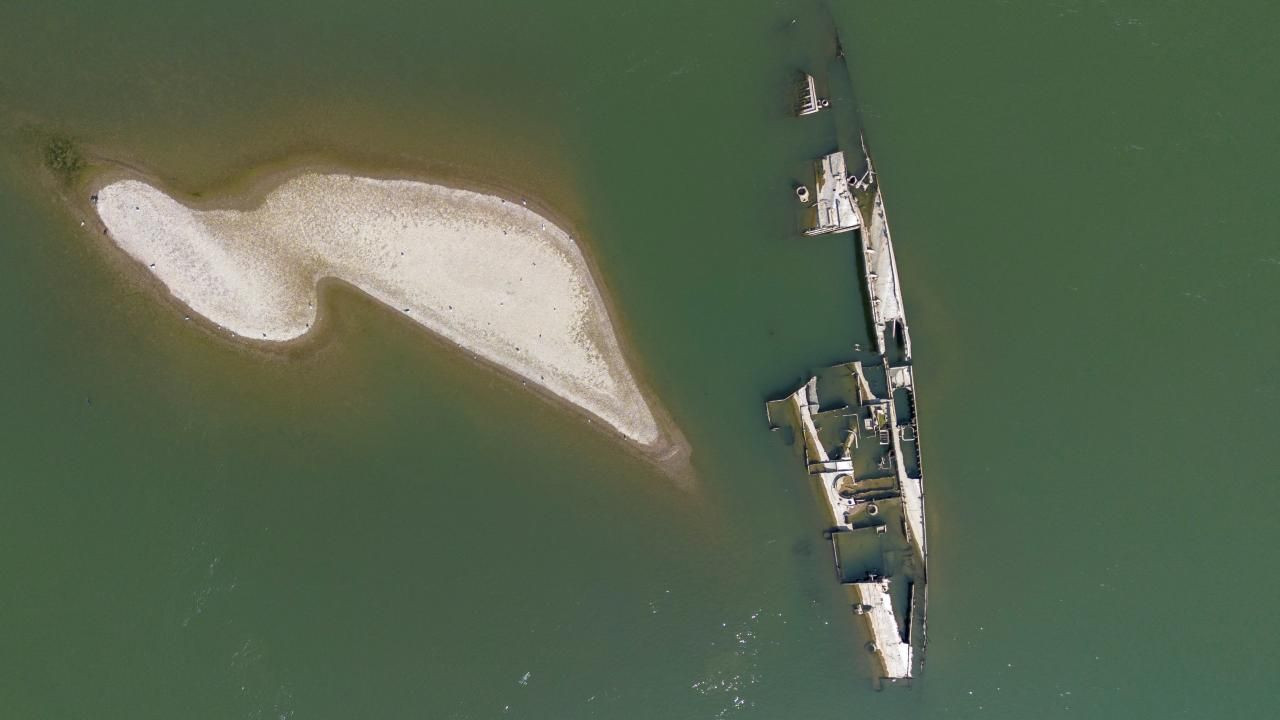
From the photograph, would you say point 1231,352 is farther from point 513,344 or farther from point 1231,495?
point 513,344

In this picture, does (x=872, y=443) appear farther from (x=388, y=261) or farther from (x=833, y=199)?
(x=388, y=261)

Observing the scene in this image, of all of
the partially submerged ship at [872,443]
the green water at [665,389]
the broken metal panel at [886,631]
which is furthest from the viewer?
the broken metal panel at [886,631]

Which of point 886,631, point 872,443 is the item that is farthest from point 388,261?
point 886,631

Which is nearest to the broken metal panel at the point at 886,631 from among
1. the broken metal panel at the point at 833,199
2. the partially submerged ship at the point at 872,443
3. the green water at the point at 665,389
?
the partially submerged ship at the point at 872,443

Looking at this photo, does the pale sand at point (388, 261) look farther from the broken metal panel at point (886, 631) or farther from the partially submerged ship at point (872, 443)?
the broken metal panel at point (886, 631)

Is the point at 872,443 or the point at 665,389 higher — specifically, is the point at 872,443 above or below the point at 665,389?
below

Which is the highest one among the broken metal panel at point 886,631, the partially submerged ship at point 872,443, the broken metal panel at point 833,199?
the broken metal panel at point 833,199
